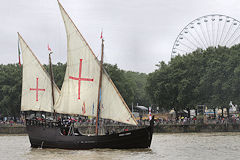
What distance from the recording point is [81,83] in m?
52.1

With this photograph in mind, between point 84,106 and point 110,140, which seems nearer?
point 110,140

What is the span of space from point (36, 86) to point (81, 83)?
9.31 m

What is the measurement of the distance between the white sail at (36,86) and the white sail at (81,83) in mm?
5382

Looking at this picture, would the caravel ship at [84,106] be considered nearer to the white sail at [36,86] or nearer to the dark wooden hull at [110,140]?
the dark wooden hull at [110,140]

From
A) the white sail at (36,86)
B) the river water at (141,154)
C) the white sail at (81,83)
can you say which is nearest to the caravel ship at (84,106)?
the white sail at (81,83)

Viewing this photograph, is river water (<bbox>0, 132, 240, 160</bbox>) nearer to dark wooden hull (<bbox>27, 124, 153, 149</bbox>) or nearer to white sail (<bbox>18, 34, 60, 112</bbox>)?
dark wooden hull (<bbox>27, 124, 153, 149</bbox>)

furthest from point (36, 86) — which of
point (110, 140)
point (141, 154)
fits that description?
point (141, 154)

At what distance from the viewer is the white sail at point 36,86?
194ft

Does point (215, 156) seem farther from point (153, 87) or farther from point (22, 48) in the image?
point (153, 87)

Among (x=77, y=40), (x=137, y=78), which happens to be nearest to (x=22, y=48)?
(x=77, y=40)

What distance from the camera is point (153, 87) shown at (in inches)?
3856

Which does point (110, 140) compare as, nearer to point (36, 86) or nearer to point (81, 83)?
point (81, 83)

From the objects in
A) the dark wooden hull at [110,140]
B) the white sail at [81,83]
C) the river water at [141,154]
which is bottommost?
the river water at [141,154]

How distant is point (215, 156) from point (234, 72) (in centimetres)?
4062
